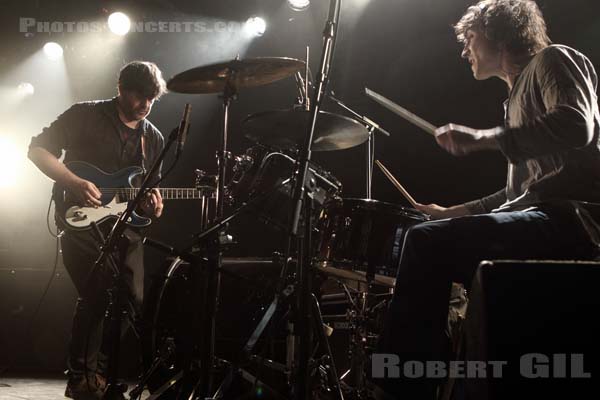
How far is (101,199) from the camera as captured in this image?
351cm

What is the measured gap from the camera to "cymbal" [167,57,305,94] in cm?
257

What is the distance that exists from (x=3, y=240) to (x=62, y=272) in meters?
1.05

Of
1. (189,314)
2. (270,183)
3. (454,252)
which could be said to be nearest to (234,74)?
(270,183)

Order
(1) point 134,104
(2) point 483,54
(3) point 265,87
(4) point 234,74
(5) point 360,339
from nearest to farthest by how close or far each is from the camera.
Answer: (2) point 483,54 < (4) point 234,74 < (5) point 360,339 < (1) point 134,104 < (3) point 265,87

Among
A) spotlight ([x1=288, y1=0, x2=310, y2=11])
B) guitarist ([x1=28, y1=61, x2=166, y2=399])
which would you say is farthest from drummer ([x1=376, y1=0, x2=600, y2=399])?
spotlight ([x1=288, y1=0, x2=310, y2=11])

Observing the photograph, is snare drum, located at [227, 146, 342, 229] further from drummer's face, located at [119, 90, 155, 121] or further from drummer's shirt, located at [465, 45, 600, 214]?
drummer's face, located at [119, 90, 155, 121]

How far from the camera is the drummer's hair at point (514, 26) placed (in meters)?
2.26

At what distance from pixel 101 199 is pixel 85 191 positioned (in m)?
0.18

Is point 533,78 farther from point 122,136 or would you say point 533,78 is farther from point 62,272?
point 62,272

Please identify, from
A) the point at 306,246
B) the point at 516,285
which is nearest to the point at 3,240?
the point at 306,246

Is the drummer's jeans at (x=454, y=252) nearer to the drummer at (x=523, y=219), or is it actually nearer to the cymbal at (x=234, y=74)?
the drummer at (x=523, y=219)

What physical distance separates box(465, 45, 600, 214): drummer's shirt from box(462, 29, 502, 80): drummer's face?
0.82ft

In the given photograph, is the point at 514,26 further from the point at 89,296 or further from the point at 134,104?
the point at 89,296

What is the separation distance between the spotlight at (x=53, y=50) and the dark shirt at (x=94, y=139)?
2773mm
